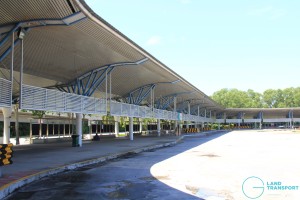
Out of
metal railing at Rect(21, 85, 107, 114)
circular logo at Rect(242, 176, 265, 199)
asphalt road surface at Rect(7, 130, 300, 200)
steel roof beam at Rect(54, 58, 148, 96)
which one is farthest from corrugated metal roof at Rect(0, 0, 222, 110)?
circular logo at Rect(242, 176, 265, 199)

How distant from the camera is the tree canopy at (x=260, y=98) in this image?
147 meters

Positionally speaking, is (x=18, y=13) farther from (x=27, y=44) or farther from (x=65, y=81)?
(x=65, y=81)

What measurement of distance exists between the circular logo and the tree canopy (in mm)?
140086

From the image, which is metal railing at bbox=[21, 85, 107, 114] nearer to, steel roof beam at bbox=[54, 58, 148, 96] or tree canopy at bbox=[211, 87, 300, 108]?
steel roof beam at bbox=[54, 58, 148, 96]

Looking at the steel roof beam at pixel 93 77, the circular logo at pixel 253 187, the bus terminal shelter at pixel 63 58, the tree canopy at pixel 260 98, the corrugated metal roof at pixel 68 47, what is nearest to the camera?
the circular logo at pixel 253 187

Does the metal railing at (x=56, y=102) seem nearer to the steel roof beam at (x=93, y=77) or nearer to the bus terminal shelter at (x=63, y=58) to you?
the bus terminal shelter at (x=63, y=58)

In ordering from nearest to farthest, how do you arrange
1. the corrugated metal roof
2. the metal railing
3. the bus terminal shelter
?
the corrugated metal roof, the bus terminal shelter, the metal railing

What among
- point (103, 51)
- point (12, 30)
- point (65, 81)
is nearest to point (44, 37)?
point (12, 30)

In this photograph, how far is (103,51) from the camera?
22.0 m

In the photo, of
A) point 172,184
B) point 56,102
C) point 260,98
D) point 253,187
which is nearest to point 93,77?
point 56,102

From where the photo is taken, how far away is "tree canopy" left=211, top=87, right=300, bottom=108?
147 m

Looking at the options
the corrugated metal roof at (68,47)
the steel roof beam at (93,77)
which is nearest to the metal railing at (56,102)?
the steel roof beam at (93,77)

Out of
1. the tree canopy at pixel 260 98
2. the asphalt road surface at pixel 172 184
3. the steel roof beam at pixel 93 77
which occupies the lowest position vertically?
the asphalt road surface at pixel 172 184

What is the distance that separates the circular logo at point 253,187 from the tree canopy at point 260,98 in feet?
460
